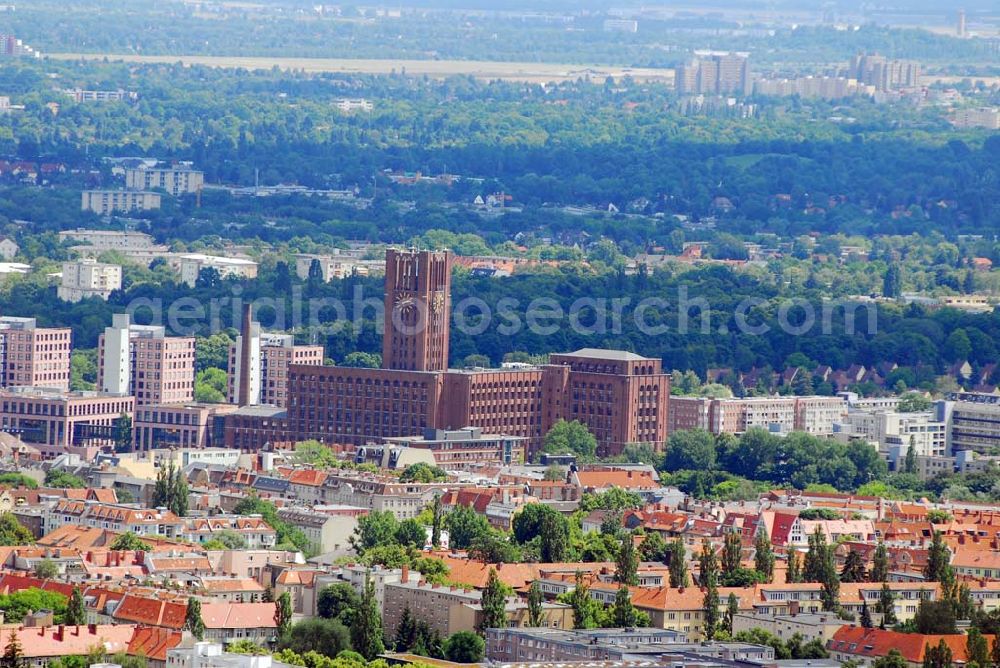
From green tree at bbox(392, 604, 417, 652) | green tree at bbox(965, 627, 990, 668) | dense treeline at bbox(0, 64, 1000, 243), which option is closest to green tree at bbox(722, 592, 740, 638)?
green tree at bbox(392, 604, 417, 652)

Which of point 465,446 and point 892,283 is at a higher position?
point 892,283

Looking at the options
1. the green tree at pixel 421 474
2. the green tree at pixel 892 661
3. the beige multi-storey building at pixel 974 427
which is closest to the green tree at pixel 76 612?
the green tree at pixel 892 661

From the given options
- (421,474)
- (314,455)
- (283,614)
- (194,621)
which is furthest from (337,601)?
(314,455)

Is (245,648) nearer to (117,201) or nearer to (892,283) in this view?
(892,283)

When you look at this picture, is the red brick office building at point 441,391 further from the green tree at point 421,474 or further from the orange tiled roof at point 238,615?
the orange tiled roof at point 238,615

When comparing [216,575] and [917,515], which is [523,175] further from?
[216,575]

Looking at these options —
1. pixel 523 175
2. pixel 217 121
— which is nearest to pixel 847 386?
pixel 523 175
